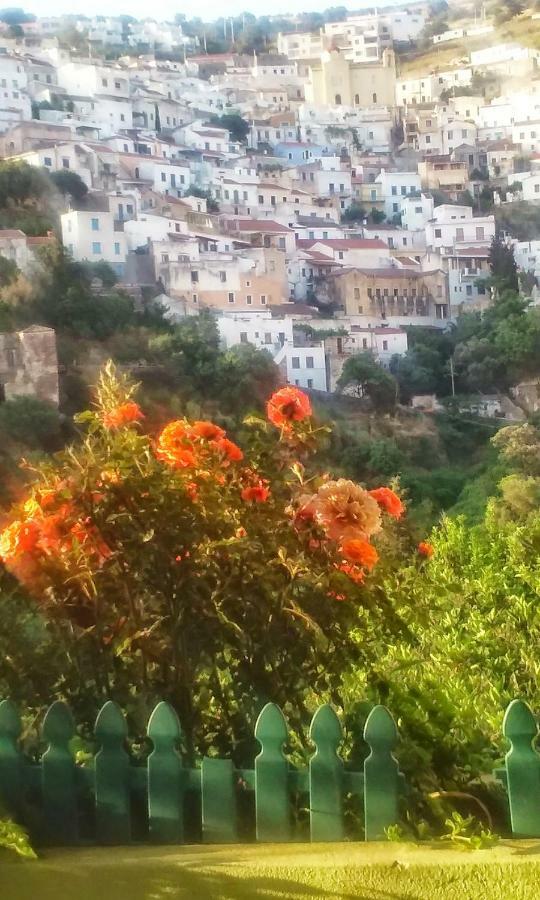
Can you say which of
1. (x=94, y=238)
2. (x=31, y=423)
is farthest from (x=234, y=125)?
(x=31, y=423)

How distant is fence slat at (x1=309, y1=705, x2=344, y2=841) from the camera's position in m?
1.10

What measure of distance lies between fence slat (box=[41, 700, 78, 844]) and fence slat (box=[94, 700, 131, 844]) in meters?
0.03

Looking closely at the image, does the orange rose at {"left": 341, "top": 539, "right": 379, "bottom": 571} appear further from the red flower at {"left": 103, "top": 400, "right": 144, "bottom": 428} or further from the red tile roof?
the red tile roof

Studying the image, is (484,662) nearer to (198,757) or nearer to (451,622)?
(451,622)

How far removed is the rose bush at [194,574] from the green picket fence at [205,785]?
12 centimetres

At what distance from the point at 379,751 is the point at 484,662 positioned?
0.87 m

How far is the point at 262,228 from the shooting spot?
511 centimetres

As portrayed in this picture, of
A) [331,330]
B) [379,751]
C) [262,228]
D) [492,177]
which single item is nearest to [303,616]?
[379,751]

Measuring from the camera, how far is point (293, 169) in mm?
5148

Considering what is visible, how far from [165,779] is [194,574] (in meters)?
0.24

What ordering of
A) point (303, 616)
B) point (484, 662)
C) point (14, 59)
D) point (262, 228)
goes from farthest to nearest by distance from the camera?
point (262, 228) → point (14, 59) → point (484, 662) → point (303, 616)

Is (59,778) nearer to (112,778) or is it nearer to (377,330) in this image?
(112,778)

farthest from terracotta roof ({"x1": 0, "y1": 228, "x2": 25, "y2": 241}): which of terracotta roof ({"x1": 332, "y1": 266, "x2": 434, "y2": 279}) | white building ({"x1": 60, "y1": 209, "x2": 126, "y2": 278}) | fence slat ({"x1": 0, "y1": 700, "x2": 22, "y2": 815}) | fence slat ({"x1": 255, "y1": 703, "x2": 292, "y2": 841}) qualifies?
fence slat ({"x1": 255, "y1": 703, "x2": 292, "y2": 841})

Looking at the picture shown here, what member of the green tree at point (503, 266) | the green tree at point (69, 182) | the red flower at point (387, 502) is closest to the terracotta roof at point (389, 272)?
the green tree at point (503, 266)
